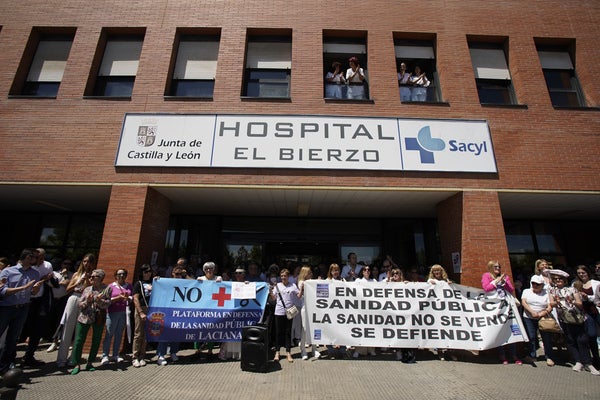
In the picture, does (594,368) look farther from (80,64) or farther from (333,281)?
(80,64)

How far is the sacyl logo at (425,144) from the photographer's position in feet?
24.6

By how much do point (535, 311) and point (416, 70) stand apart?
707 cm

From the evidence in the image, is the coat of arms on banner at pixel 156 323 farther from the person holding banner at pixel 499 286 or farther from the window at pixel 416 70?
the window at pixel 416 70

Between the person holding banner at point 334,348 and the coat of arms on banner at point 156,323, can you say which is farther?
the person holding banner at point 334,348

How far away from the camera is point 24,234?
33.4ft

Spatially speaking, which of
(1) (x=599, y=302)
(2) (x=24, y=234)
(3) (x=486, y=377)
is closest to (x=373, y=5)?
(1) (x=599, y=302)

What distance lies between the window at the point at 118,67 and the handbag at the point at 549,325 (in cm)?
1162

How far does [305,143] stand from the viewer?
753 cm

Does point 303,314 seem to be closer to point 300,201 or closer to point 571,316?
point 300,201

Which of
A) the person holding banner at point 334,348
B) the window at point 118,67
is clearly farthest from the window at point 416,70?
the window at point 118,67

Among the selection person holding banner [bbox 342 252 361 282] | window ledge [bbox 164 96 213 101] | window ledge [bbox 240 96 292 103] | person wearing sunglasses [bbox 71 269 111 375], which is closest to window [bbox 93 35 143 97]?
window ledge [bbox 164 96 213 101]

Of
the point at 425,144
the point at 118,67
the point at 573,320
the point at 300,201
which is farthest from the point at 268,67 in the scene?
the point at 573,320

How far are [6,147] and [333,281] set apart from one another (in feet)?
29.3

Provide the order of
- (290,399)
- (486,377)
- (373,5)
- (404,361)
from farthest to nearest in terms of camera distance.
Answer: (373,5)
(404,361)
(486,377)
(290,399)
